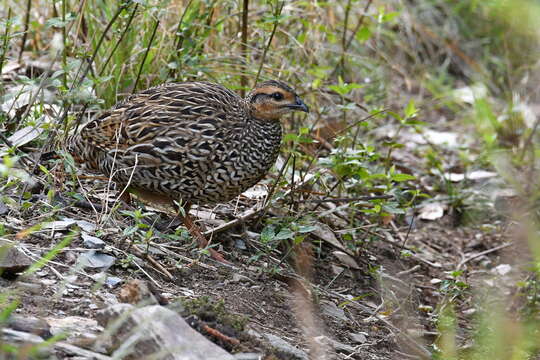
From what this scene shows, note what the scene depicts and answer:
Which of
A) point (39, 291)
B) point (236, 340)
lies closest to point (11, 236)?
point (39, 291)

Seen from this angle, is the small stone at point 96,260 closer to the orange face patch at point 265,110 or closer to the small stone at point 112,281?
the small stone at point 112,281

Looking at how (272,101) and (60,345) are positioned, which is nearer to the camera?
(60,345)

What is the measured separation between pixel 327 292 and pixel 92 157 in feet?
5.02

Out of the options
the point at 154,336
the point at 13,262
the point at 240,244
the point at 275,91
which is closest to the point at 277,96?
the point at 275,91

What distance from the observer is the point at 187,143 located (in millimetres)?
4418

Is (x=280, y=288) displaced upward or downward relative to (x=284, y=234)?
downward

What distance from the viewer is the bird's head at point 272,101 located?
15.7ft

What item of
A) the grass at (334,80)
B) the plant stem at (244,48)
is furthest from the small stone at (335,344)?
the plant stem at (244,48)

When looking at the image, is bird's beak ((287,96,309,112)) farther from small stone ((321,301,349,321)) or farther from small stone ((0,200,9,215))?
small stone ((0,200,9,215))

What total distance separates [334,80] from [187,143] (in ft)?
8.71

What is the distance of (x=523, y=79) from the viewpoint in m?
8.16

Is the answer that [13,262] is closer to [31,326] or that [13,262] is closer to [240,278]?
[31,326]

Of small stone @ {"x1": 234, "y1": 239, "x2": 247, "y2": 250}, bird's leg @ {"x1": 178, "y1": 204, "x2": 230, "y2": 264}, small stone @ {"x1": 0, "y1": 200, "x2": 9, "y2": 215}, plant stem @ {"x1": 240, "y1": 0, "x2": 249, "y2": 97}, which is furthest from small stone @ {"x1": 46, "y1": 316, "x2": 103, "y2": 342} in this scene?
plant stem @ {"x1": 240, "y1": 0, "x2": 249, "y2": 97}

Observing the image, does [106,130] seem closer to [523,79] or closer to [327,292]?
[327,292]
